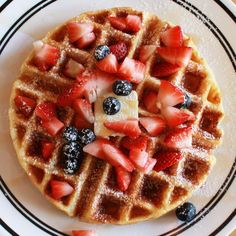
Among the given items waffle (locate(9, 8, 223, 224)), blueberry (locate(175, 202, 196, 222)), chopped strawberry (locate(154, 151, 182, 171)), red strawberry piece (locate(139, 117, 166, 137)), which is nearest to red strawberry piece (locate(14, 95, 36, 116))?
waffle (locate(9, 8, 223, 224))

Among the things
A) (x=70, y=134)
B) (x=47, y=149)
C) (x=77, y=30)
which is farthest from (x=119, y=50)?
(x=47, y=149)

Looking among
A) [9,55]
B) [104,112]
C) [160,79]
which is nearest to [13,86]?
[9,55]

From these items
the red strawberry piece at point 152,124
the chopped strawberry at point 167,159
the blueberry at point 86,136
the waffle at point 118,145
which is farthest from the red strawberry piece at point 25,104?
the chopped strawberry at point 167,159

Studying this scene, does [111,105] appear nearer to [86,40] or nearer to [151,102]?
[151,102]

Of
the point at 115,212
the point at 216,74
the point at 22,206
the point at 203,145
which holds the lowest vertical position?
the point at 22,206

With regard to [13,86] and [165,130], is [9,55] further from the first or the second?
[165,130]
